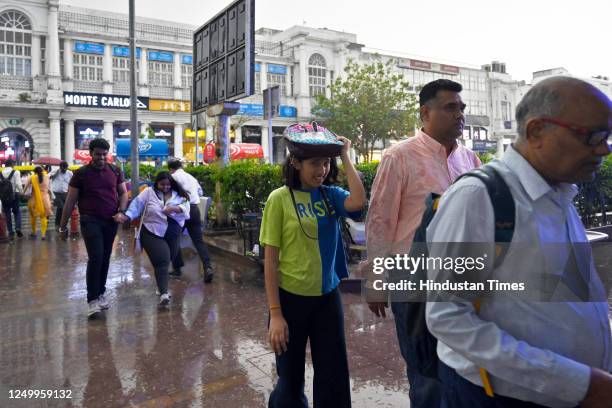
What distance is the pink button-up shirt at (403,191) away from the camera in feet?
8.37

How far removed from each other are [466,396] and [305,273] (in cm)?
121

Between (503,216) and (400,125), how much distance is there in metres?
31.3

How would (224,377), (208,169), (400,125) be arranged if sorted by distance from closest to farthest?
(224,377), (208,169), (400,125)

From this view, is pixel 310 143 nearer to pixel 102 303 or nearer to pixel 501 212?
pixel 501 212

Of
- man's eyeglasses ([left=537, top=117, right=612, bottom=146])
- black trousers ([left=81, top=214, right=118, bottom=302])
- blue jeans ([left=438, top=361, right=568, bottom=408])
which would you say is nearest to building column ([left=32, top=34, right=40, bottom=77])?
black trousers ([left=81, top=214, right=118, bottom=302])

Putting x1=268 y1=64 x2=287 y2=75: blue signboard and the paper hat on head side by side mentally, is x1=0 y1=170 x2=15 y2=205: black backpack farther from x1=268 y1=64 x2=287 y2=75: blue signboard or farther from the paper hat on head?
x1=268 y1=64 x2=287 y2=75: blue signboard

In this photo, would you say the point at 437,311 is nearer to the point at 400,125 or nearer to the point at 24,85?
the point at 400,125

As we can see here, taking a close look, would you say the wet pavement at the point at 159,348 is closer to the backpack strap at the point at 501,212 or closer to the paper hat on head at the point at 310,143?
the paper hat on head at the point at 310,143

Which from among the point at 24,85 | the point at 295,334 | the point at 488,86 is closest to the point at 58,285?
the point at 295,334

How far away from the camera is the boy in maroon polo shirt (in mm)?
5160

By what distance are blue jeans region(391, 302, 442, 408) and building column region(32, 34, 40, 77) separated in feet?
119

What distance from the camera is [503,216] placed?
1256 millimetres

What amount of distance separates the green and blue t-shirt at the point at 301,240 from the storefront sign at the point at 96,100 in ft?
110

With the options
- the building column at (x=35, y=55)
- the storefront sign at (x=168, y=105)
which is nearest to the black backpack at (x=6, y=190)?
the building column at (x=35, y=55)
